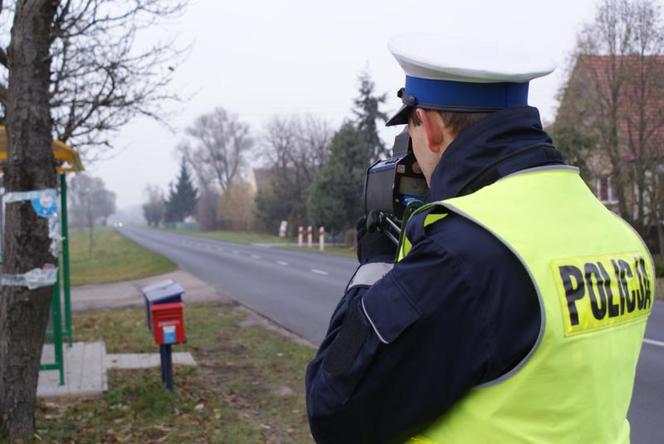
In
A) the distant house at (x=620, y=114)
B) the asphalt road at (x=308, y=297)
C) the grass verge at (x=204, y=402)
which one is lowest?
the asphalt road at (x=308, y=297)

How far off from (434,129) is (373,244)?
349mm

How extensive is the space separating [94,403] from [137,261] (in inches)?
876

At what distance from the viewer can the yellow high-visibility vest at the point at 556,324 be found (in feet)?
4.47

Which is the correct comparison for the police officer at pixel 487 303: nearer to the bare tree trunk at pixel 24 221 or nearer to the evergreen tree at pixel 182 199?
the bare tree trunk at pixel 24 221

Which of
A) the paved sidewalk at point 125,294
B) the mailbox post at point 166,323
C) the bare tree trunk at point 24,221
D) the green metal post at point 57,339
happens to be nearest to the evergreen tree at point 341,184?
the paved sidewalk at point 125,294

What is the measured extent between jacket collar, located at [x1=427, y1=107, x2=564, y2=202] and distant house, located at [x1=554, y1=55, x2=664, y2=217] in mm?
20316

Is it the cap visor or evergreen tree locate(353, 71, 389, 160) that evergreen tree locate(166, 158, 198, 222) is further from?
the cap visor

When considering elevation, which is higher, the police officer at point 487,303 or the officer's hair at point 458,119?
the officer's hair at point 458,119

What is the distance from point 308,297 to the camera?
1484 centimetres

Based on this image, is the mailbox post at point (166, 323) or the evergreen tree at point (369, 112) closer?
the mailbox post at point (166, 323)

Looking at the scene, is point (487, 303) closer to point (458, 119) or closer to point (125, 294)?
point (458, 119)

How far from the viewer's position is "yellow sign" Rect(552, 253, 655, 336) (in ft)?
4.53

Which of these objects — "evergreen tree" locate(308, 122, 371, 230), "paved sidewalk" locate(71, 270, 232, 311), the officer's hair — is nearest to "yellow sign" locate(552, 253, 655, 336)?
the officer's hair

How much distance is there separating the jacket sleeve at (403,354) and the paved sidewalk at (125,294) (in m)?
13.1
